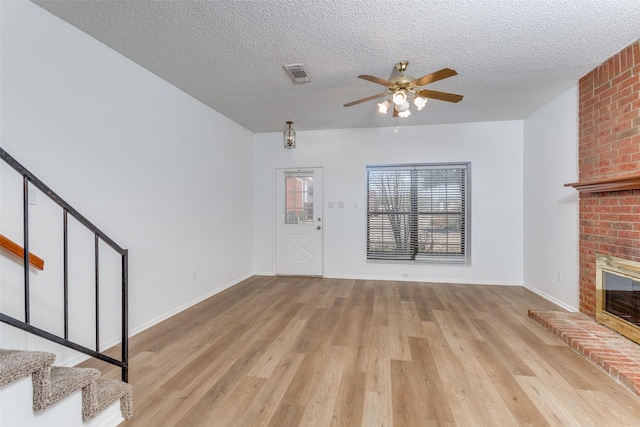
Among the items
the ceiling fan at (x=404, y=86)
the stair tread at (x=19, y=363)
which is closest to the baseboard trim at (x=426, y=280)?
the ceiling fan at (x=404, y=86)

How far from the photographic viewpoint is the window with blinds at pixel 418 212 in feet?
16.8

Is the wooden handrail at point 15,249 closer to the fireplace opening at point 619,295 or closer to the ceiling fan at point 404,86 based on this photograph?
the ceiling fan at point 404,86

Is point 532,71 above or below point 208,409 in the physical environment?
above

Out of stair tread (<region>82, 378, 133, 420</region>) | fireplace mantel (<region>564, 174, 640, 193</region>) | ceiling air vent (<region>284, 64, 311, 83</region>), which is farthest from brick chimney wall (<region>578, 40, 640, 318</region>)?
stair tread (<region>82, 378, 133, 420</region>)

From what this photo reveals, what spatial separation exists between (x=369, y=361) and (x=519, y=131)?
4499mm

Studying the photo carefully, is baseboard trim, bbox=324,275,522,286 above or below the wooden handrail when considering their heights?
below

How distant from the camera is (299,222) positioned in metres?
5.57

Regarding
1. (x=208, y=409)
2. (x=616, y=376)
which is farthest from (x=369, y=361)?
(x=616, y=376)

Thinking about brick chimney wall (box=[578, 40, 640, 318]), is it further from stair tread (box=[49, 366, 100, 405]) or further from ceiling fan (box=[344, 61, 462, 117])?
stair tread (box=[49, 366, 100, 405])

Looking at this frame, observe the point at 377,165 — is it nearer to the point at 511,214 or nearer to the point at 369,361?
the point at 511,214

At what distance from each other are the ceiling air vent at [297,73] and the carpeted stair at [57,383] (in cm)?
283

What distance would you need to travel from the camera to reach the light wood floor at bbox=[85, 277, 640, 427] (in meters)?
1.78

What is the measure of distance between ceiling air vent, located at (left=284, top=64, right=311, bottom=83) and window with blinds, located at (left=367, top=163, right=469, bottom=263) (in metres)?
2.48

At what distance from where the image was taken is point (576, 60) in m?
2.87
